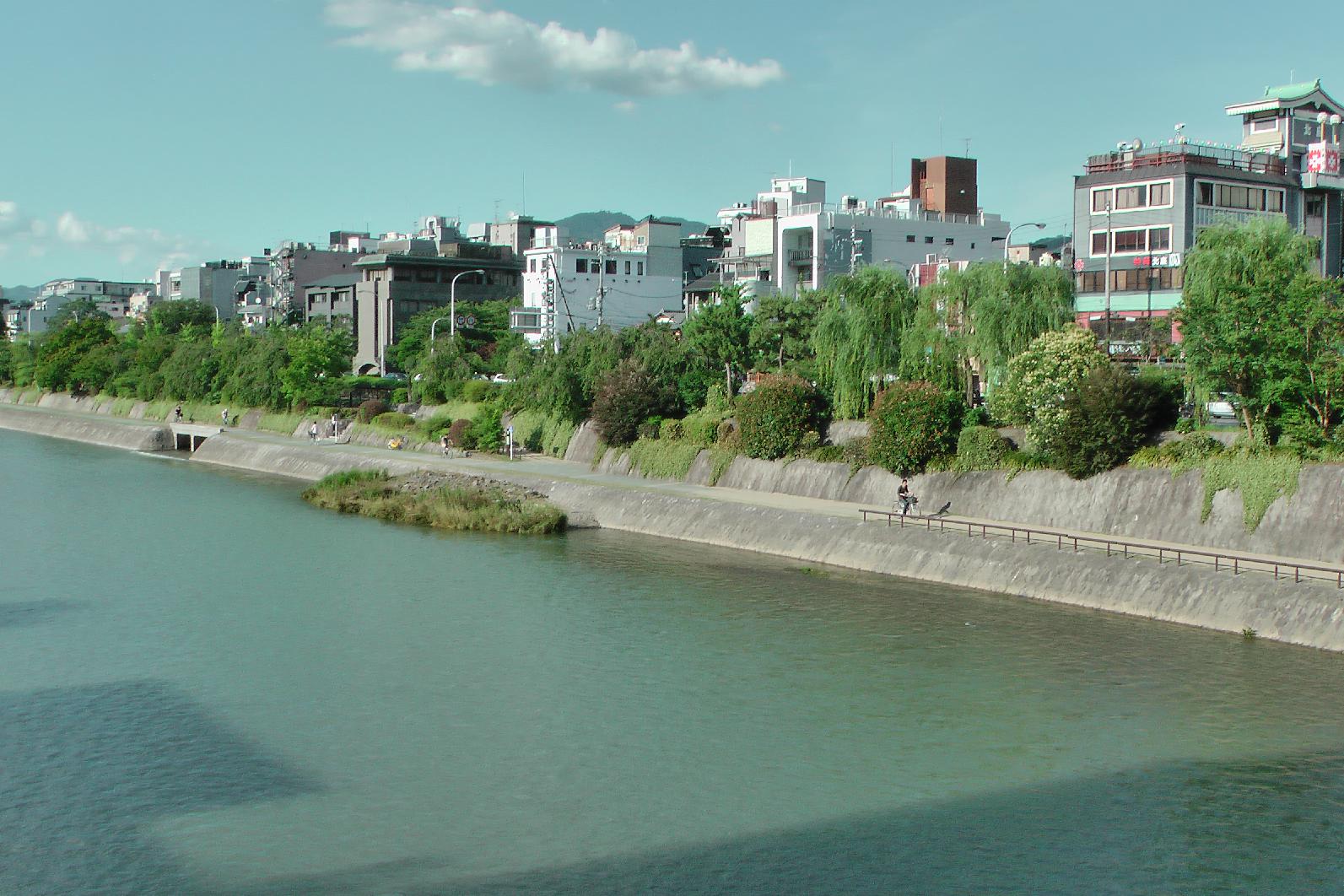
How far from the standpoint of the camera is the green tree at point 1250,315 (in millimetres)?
39000

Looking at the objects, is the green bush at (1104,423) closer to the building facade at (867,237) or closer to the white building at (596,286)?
the building facade at (867,237)

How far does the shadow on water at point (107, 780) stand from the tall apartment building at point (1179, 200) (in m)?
45.6

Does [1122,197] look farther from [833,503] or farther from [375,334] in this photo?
[375,334]

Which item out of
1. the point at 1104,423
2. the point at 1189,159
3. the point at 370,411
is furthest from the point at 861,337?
the point at 370,411

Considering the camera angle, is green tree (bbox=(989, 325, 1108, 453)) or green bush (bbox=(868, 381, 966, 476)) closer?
green tree (bbox=(989, 325, 1108, 453))

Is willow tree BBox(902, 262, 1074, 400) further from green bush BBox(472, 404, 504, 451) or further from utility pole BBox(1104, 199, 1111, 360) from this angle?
green bush BBox(472, 404, 504, 451)

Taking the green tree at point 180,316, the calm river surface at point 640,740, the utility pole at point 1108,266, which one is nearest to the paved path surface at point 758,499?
the calm river surface at point 640,740

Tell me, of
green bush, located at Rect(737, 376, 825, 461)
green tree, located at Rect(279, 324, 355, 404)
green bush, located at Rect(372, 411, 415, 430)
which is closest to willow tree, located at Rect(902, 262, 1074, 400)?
green bush, located at Rect(737, 376, 825, 461)

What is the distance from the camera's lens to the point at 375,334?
420ft

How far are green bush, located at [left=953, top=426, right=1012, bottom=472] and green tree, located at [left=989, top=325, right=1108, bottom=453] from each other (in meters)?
1.05

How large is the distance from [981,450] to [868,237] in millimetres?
51071

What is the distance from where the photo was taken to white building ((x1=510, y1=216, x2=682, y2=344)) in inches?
4333

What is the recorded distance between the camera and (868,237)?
93.9 meters

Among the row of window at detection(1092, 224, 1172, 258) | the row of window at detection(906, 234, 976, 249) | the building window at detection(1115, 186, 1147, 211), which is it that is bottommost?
the row of window at detection(1092, 224, 1172, 258)
